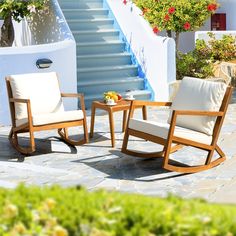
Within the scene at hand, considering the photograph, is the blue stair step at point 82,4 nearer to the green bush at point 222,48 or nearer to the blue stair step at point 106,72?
the blue stair step at point 106,72

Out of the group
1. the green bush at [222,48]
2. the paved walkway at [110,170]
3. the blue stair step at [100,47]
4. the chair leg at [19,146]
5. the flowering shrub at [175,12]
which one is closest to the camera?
the paved walkway at [110,170]

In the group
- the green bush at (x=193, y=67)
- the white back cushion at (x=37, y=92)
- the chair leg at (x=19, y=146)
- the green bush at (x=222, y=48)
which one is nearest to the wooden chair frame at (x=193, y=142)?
the chair leg at (x=19, y=146)

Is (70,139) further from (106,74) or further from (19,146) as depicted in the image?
(106,74)

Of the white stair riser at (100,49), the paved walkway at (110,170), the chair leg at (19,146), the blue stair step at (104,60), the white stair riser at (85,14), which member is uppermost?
the white stair riser at (85,14)

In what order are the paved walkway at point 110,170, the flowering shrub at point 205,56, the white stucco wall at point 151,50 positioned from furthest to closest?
the flowering shrub at point 205,56
the white stucco wall at point 151,50
the paved walkway at point 110,170

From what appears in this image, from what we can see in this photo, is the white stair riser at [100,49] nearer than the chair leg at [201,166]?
No

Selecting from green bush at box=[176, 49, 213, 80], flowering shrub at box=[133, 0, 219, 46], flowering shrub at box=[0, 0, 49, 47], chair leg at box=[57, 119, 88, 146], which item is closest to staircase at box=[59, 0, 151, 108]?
flowering shrub at box=[133, 0, 219, 46]

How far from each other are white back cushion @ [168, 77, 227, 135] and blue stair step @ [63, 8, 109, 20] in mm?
7029

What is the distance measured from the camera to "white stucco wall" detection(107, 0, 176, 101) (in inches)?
490

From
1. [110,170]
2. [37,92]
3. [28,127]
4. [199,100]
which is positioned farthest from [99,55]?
[110,170]

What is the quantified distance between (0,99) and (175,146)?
12.5 feet

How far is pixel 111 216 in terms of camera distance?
113 inches

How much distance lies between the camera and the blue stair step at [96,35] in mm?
13711

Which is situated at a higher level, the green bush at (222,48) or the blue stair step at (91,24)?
the blue stair step at (91,24)
